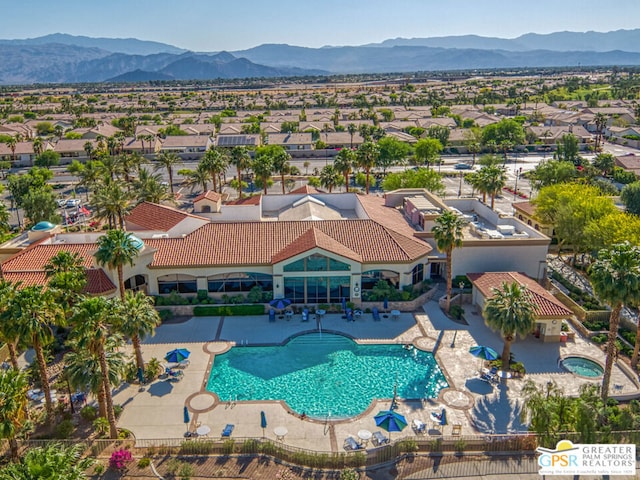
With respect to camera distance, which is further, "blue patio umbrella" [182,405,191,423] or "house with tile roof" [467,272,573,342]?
"house with tile roof" [467,272,573,342]

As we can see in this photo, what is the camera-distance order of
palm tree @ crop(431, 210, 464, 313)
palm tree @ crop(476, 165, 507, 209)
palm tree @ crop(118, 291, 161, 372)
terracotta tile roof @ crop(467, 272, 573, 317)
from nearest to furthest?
palm tree @ crop(118, 291, 161, 372)
terracotta tile roof @ crop(467, 272, 573, 317)
palm tree @ crop(431, 210, 464, 313)
palm tree @ crop(476, 165, 507, 209)

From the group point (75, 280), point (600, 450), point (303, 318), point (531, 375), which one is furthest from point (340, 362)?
point (75, 280)

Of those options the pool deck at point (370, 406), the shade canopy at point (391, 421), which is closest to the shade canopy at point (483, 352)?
the pool deck at point (370, 406)

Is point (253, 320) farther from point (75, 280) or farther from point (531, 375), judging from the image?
point (531, 375)

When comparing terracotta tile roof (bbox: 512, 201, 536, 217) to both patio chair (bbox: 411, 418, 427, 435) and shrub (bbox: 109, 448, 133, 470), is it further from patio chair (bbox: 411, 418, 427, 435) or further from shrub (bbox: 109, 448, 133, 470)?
shrub (bbox: 109, 448, 133, 470)

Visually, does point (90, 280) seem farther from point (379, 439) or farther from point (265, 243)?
point (379, 439)

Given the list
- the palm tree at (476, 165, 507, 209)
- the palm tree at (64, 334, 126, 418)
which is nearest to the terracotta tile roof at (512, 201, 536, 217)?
the palm tree at (476, 165, 507, 209)
